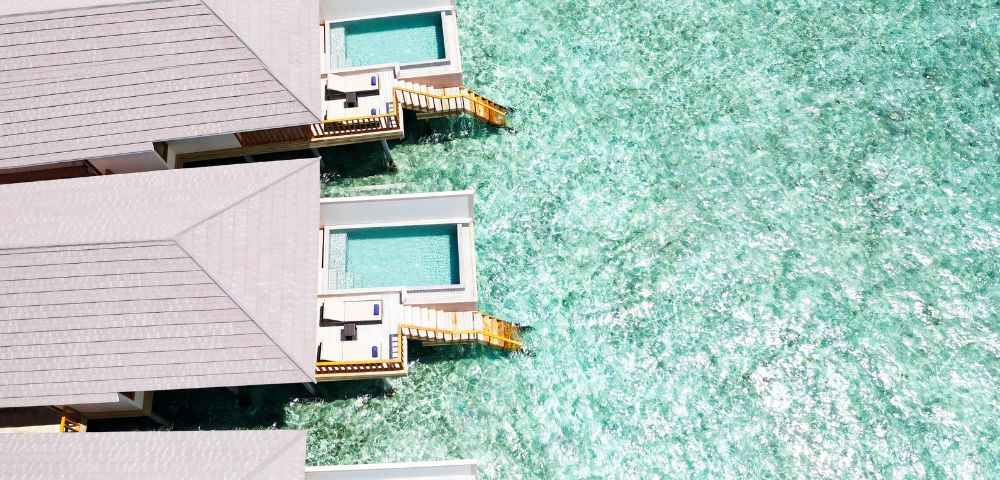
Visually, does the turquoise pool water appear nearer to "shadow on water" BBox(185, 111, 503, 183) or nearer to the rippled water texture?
the rippled water texture

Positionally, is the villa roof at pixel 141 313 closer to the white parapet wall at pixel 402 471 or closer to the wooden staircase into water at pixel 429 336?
the wooden staircase into water at pixel 429 336

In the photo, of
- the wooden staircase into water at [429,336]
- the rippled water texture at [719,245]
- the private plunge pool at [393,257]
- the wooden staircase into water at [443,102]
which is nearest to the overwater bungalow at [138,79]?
the wooden staircase into water at [443,102]

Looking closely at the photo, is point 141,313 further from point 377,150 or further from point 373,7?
point 373,7

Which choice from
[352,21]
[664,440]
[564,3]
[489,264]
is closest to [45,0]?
[352,21]

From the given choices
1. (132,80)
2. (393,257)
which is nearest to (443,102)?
(393,257)

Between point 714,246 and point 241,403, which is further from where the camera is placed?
point 714,246

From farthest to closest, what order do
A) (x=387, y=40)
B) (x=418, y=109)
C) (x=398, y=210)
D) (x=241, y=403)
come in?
1. (x=387, y=40)
2. (x=418, y=109)
3. (x=398, y=210)
4. (x=241, y=403)

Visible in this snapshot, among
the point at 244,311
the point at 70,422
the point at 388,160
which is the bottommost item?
the point at 70,422

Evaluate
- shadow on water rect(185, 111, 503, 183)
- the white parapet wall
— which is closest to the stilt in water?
shadow on water rect(185, 111, 503, 183)
